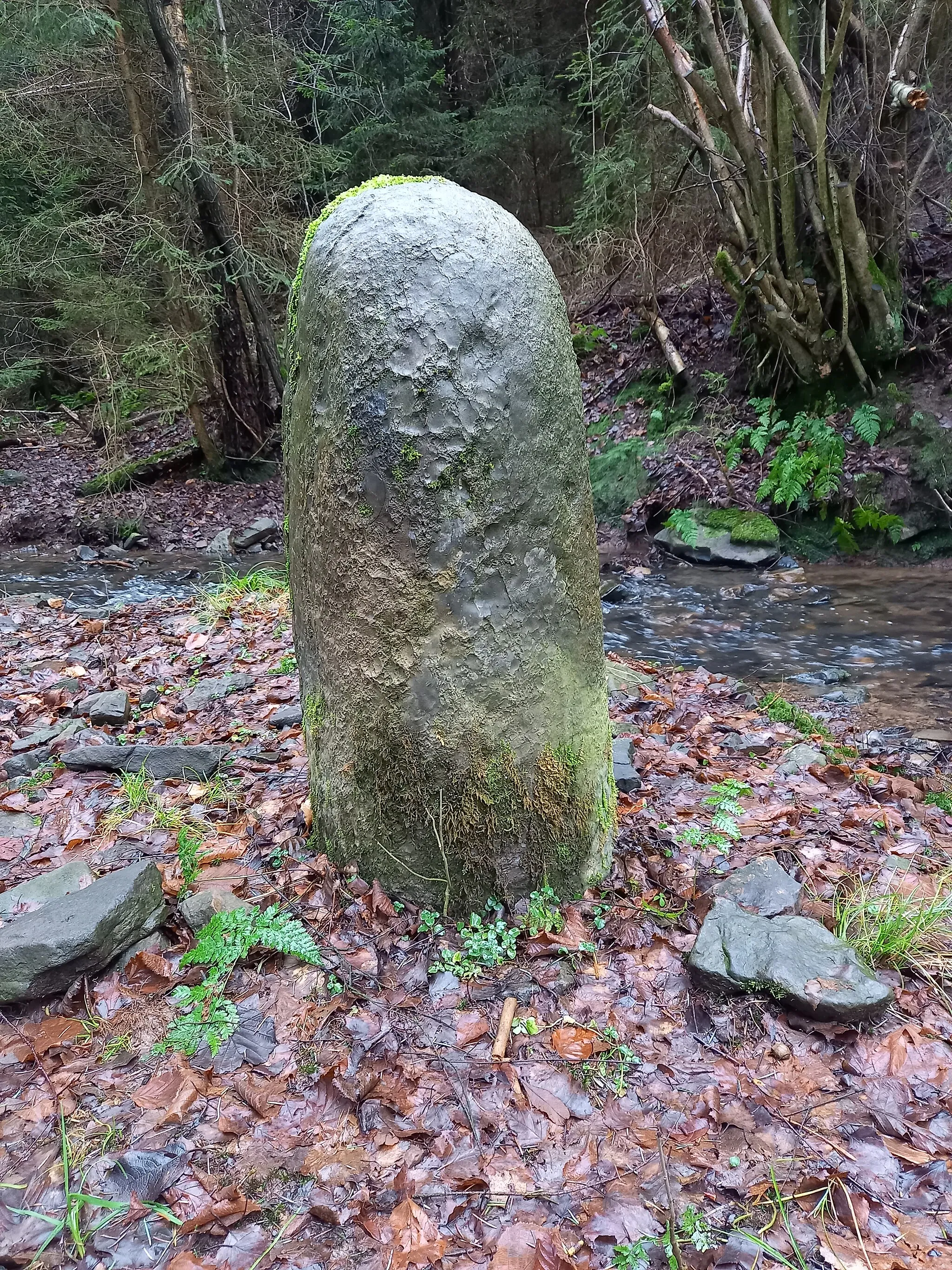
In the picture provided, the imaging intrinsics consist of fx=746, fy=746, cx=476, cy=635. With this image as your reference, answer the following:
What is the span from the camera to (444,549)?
2299 millimetres

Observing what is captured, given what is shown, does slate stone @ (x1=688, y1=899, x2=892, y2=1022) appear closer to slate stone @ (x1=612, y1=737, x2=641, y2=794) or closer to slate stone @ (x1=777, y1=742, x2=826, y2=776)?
slate stone @ (x1=612, y1=737, x2=641, y2=794)

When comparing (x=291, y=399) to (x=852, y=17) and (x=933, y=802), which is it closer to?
(x=933, y=802)

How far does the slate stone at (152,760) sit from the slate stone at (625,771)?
2022mm

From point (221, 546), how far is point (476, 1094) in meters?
9.67

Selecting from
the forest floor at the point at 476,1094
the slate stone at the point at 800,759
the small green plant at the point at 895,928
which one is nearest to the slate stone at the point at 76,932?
the forest floor at the point at 476,1094

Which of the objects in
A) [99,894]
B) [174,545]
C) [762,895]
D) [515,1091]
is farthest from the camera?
[174,545]

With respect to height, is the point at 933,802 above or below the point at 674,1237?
below

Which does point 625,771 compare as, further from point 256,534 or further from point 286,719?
point 256,534

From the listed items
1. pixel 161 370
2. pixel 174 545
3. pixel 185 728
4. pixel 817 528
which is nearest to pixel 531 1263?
pixel 185 728

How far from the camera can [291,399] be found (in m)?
2.58

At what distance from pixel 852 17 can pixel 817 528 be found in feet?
18.0

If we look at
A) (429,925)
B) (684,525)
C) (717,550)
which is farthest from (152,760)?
(684,525)

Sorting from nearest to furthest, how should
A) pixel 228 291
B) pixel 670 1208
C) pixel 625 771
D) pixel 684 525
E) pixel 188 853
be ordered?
pixel 670 1208
pixel 188 853
pixel 625 771
pixel 684 525
pixel 228 291

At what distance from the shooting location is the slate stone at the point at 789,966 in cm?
221
